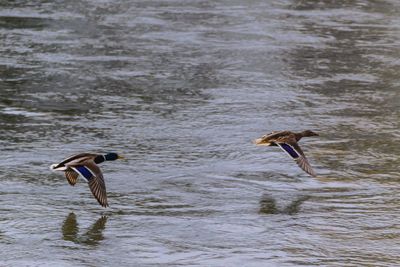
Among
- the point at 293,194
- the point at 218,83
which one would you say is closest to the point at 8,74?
the point at 218,83

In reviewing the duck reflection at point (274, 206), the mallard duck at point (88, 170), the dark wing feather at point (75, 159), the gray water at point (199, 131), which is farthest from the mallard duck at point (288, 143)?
the dark wing feather at point (75, 159)

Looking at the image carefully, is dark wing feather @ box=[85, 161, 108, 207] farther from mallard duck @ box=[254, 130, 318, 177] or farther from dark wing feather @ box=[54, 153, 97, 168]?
mallard duck @ box=[254, 130, 318, 177]

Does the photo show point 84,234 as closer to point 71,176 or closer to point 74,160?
point 74,160

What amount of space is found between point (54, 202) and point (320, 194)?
2.21 metres

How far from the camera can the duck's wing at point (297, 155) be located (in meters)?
9.29

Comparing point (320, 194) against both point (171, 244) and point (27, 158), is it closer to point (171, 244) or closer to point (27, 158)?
point (171, 244)

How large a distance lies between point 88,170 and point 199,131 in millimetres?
2702

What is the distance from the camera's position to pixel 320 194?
9047 mm

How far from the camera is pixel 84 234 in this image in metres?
7.96

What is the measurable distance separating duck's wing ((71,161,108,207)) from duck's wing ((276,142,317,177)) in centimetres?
185

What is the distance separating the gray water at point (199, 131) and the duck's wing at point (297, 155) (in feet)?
0.50

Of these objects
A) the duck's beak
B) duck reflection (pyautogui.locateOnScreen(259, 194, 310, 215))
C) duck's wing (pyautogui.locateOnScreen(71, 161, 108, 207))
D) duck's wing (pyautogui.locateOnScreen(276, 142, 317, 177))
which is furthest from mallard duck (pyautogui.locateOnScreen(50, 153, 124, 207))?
duck's wing (pyautogui.locateOnScreen(276, 142, 317, 177))

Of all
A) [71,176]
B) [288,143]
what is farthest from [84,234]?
[288,143]

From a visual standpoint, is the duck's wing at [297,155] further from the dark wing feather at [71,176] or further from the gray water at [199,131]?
the dark wing feather at [71,176]
